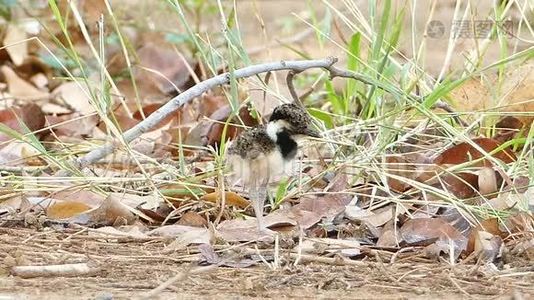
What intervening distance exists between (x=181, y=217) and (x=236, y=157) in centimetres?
28

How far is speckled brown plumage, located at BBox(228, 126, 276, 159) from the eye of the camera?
8.50 feet

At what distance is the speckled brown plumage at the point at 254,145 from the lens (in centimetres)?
259

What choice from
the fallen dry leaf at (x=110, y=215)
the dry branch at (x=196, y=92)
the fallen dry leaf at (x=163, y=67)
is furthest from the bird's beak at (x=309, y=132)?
the fallen dry leaf at (x=163, y=67)

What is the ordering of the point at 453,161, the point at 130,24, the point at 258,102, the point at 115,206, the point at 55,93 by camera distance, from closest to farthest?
the point at 115,206 → the point at 453,161 → the point at 258,102 → the point at 55,93 → the point at 130,24

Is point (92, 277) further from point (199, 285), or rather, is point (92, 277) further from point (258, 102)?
point (258, 102)

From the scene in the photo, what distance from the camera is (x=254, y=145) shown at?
260 centimetres

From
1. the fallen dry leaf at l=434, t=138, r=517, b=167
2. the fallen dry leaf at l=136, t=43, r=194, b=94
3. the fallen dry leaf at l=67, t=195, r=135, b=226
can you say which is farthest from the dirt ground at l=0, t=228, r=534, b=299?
the fallen dry leaf at l=136, t=43, r=194, b=94

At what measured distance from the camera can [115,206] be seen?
281cm

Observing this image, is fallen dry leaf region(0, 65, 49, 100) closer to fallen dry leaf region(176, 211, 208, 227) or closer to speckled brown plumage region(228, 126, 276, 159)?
fallen dry leaf region(176, 211, 208, 227)

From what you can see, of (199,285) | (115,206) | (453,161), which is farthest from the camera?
(453,161)

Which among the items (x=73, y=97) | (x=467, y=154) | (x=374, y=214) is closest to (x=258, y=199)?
(x=374, y=214)

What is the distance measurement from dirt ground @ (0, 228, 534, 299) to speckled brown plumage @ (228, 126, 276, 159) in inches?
9.8

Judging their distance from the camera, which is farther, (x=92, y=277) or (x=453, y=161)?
(x=453, y=161)

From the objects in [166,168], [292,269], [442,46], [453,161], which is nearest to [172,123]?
[166,168]
